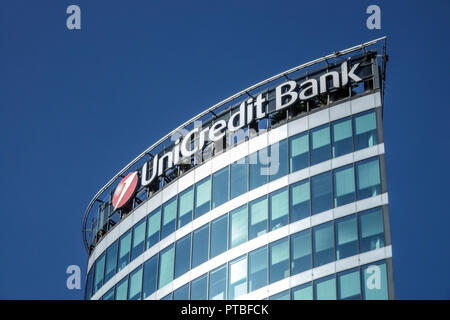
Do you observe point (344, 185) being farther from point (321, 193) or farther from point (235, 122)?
point (235, 122)

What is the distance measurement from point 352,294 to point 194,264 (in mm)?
12245

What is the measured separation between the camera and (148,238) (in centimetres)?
6750

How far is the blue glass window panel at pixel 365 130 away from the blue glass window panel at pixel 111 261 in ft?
68.9

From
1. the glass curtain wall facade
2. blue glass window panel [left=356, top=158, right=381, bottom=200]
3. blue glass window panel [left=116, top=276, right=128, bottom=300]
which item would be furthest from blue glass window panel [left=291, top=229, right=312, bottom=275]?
blue glass window panel [left=116, top=276, right=128, bottom=300]

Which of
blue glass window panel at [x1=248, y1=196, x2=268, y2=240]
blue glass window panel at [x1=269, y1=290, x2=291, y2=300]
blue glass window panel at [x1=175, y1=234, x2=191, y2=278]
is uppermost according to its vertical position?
blue glass window panel at [x1=248, y1=196, x2=268, y2=240]

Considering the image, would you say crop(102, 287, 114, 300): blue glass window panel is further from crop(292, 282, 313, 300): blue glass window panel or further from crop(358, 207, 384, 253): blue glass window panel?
crop(358, 207, 384, 253): blue glass window panel

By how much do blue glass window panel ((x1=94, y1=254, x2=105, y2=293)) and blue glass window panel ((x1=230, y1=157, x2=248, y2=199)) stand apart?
14.0 meters

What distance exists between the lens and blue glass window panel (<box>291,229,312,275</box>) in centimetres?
5697

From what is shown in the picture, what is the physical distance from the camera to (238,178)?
63219 mm

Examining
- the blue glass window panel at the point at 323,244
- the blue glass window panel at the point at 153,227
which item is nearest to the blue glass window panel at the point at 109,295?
the blue glass window panel at the point at 153,227

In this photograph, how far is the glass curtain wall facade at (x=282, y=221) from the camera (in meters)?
56.0

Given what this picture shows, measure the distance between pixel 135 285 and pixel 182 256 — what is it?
494cm
